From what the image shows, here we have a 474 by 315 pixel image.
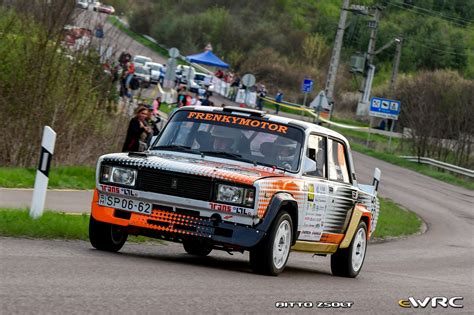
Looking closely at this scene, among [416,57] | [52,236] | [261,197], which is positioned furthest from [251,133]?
[416,57]

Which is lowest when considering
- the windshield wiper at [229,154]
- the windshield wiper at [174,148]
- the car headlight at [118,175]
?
the car headlight at [118,175]

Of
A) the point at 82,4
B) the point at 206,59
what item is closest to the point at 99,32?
the point at 82,4

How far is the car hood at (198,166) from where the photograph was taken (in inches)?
454

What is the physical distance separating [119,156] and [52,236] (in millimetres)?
1704

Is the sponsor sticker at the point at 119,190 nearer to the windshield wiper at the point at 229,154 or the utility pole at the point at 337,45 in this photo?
the windshield wiper at the point at 229,154

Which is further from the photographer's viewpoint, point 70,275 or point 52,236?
point 52,236

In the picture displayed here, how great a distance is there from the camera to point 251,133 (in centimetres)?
1287

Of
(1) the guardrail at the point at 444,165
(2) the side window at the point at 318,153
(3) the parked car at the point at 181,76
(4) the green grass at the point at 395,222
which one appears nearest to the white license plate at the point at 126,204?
(2) the side window at the point at 318,153

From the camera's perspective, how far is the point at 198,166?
11711 mm

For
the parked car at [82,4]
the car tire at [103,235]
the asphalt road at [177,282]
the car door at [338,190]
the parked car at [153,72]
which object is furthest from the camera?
the parked car at [153,72]

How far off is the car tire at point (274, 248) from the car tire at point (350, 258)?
2.18 metres

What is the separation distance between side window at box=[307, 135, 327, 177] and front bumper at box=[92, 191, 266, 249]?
70.4 inches

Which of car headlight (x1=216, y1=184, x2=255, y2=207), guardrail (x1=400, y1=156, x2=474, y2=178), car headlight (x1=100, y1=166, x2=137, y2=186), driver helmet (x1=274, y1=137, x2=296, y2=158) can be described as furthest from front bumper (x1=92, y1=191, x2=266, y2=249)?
guardrail (x1=400, y1=156, x2=474, y2=178)

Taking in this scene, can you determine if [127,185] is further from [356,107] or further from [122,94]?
[356,107]
